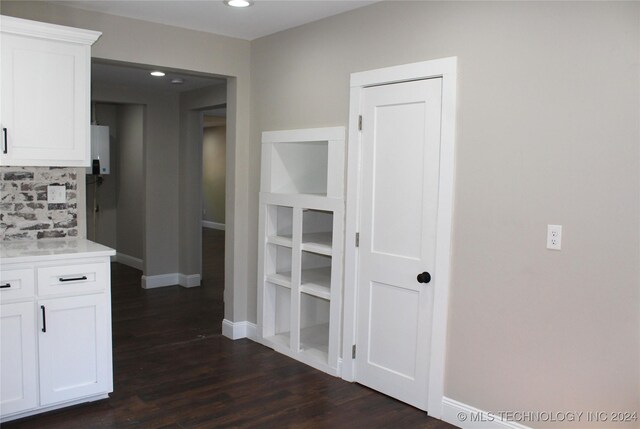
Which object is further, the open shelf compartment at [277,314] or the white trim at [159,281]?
the white trim at [159,281]

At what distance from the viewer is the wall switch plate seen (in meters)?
3.64

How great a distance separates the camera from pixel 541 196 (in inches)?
104

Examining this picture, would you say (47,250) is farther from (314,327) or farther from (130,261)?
(130,261)

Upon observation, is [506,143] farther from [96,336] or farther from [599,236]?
[96,336]

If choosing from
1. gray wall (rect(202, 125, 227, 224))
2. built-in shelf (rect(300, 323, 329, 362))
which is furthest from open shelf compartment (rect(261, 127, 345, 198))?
gray wall (rect(202, 125, 227, 224))

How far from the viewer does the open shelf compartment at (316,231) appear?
396cm

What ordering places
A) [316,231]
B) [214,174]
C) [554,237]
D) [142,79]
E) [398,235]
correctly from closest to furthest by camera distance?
[554,237], [398,235], [316,231], [142,79], [214,174]

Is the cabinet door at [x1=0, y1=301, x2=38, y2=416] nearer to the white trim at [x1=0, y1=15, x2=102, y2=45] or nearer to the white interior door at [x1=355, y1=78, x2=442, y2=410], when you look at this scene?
the white trim at [x1=0, y1=15, x2=102, y2=45]

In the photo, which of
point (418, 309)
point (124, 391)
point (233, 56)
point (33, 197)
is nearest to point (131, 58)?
point (233, 56)

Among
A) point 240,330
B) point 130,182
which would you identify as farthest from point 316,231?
point 130,182

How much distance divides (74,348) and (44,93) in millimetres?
1488

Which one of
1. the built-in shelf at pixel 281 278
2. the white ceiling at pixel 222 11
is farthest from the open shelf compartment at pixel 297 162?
the white ceiling at pixel 222 11

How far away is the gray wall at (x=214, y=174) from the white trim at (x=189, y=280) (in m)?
5.79

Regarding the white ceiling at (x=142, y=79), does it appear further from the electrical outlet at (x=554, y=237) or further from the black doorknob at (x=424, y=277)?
the electrical outlet at (x=554, y=237)
